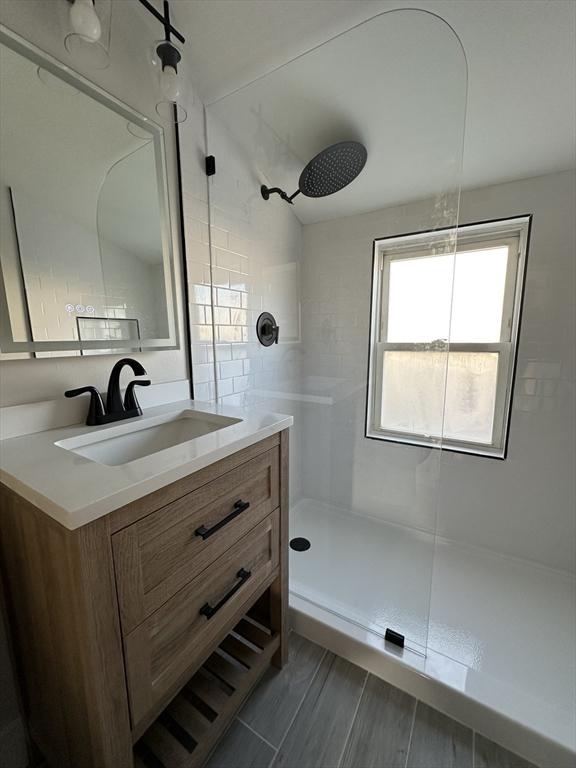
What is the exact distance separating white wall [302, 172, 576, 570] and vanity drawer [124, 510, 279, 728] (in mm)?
1161

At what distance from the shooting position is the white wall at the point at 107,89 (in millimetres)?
815

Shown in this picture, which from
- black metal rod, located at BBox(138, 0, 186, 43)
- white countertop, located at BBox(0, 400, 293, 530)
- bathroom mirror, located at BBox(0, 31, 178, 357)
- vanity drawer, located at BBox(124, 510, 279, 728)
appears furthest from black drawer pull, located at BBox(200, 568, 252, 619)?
black metal rod, located at BBox(138, 0, 186, 43)

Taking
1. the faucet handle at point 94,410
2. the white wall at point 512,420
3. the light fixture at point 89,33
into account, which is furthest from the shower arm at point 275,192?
the faucet handle at point 94,410

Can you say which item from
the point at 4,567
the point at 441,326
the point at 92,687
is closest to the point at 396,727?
the point at 92,687

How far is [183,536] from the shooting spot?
71 centimetres

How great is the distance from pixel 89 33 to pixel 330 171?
1064 millimetres

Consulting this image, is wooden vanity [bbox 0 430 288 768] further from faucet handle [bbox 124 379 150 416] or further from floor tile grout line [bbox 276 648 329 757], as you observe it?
faucet handle [bbox 124 379 150 416]

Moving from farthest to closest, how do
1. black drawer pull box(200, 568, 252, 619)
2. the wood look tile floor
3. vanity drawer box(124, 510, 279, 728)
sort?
the wood look tile floor
black drawer pull box(200, 568, 252, 619)
vanity drawer box(124, 510, 279, 728)

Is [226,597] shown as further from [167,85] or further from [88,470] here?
[167,85]

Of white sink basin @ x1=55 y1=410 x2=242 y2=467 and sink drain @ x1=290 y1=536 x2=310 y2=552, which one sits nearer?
white sink basin @ x1=55 y1=410 x2=242 y2=467

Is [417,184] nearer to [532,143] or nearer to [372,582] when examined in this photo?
[532,143]

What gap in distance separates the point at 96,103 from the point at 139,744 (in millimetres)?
1875

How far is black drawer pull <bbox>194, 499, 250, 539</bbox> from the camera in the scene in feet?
2.44

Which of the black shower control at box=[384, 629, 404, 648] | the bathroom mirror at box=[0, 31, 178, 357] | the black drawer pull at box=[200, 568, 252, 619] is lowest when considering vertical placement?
the black shower control at box=[384, 629, 404, 648]
